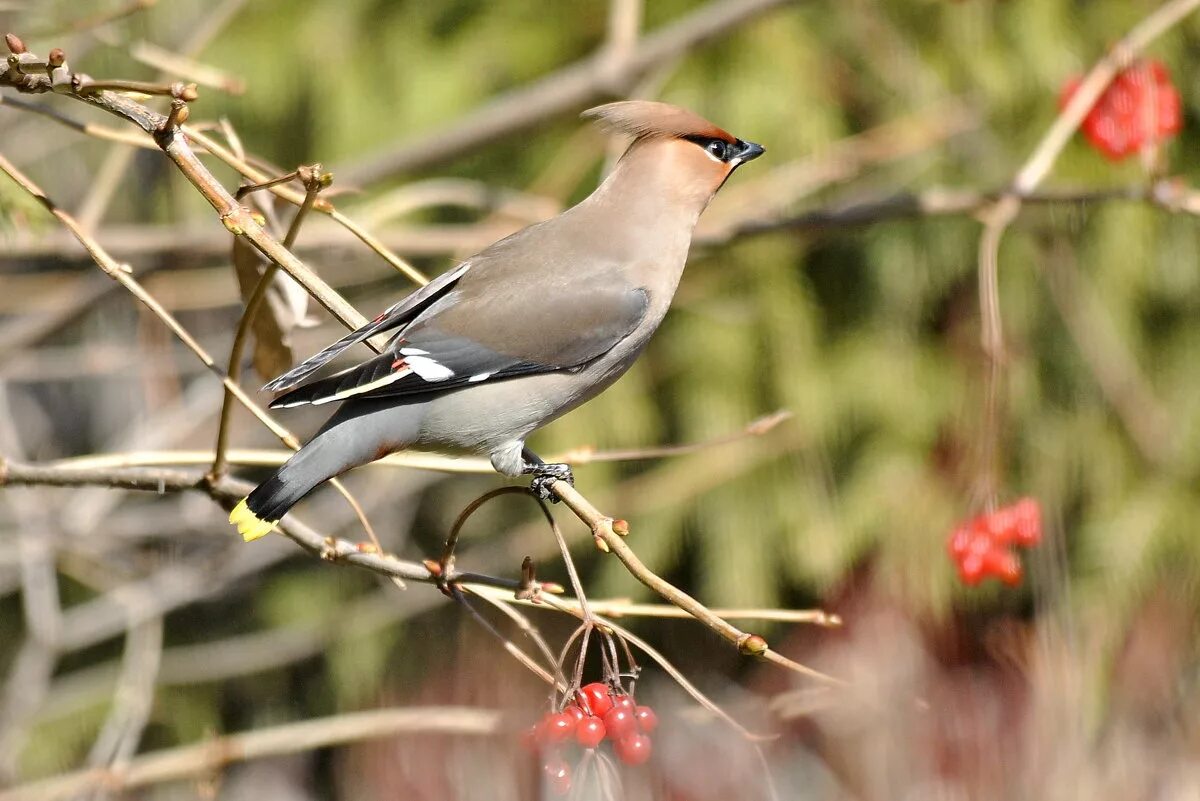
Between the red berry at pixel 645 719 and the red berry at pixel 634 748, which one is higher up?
the red berry at pixel 645 719

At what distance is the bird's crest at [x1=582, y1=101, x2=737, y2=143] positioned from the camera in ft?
7.78

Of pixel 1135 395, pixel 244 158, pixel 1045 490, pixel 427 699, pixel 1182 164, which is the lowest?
pixel 427 699

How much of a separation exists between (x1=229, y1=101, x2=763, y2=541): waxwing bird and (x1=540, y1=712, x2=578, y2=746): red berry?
0.44m

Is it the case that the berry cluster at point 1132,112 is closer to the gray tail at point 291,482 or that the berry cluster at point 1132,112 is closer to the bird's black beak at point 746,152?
the bird's black beak at point 746,152

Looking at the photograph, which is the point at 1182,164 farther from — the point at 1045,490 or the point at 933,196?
the point at 933,196

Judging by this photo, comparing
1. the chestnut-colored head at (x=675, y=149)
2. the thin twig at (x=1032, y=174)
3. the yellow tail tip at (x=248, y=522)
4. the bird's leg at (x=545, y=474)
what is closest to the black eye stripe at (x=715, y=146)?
the chestnut-colored head at (x=675, y=149)

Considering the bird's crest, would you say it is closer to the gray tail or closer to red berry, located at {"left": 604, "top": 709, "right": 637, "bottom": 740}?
the gray tail

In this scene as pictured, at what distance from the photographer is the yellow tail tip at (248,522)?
1732 millimetres

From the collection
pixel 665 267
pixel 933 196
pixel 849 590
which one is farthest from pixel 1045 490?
pixel 665 267

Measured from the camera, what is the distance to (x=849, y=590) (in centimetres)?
378

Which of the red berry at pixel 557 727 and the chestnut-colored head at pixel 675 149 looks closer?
the red berry at pixel 557 727

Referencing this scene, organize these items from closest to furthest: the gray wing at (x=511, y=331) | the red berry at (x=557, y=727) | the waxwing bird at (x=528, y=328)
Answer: the red berry at (x=557, y=727) < the waxwing bird at (x=528, y=328) < the gray wing at (x=511, y=331)

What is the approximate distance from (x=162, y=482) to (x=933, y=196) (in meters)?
1.54

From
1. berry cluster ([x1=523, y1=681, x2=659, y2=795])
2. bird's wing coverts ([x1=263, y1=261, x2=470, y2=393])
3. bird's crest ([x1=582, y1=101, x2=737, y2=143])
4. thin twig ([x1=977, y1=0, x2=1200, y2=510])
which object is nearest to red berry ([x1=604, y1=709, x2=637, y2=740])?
berry cluster ([x1=523, y1=681, x2=659, y2=795])
